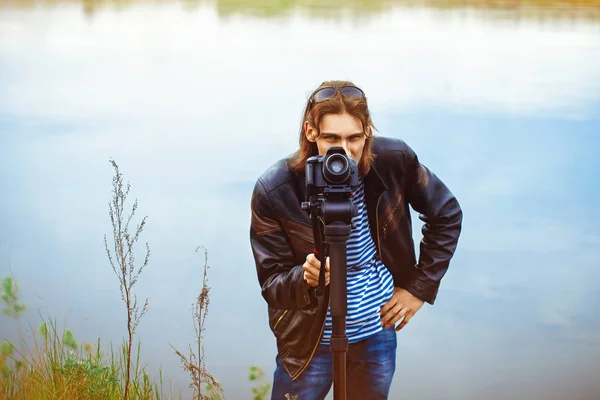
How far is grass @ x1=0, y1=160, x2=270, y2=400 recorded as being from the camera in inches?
116

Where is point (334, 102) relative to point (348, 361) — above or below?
above

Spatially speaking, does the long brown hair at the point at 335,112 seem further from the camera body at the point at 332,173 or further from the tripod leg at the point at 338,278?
the tripod leg at the point at 338,278

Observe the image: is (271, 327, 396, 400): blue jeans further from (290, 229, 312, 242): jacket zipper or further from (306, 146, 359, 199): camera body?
(306, 146, 359, 199): camera body

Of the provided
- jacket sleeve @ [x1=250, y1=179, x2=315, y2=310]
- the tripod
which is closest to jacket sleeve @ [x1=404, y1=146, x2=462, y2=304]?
jacket sleeve @ [x1=250, y1=179, x2=315, y2=310]

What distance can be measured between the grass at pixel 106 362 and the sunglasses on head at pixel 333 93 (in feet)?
2.91

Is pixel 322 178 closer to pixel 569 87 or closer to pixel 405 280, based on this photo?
pixel 405 280

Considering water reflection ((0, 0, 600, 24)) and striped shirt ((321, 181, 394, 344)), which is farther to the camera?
water reflection ((0, 0, 600, 24))

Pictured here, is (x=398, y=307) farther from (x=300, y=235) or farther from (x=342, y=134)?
(x=342, y=134)

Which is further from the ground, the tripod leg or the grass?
the tripod leg

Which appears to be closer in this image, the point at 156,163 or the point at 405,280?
the point at 405,280

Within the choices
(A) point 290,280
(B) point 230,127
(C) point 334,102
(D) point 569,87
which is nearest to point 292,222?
(A) point 290,280

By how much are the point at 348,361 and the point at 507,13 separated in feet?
4.92

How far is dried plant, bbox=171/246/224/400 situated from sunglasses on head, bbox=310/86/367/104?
0.88 metres

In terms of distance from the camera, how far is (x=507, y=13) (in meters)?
3.20
